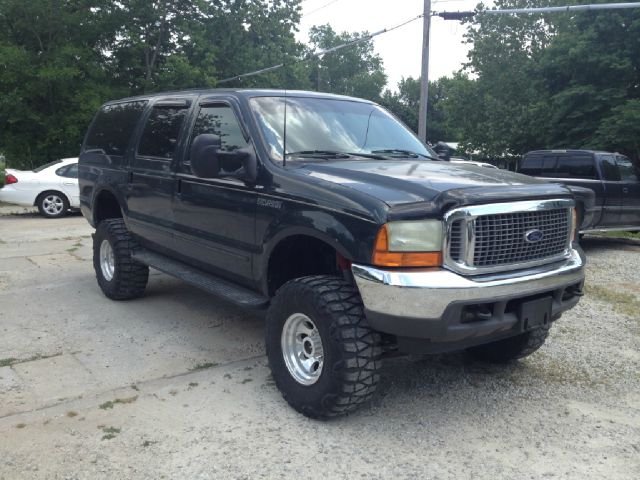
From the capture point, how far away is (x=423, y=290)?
3234 millimetres

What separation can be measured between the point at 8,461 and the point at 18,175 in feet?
41.6

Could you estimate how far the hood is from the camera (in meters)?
3.37

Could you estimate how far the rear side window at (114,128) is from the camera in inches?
243

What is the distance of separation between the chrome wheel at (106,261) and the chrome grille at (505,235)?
→ 4305mm

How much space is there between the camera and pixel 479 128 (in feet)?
113

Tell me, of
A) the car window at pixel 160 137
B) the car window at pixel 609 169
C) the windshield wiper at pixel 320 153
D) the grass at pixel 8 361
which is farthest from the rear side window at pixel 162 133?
the car window at pixel 609 169

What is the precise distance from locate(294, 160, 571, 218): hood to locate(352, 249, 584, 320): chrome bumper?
365 millimetres

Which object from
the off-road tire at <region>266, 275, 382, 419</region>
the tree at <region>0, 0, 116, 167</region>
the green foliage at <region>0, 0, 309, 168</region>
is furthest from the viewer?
the green foliage at <region>0, 0, 309, 168</region>

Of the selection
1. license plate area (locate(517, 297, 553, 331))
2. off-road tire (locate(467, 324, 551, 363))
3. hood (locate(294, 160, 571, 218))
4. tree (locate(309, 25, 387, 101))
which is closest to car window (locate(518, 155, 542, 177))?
off-road tire (locate(467, 324, 551, 363))

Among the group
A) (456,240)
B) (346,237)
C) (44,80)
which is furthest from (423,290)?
(44,80)

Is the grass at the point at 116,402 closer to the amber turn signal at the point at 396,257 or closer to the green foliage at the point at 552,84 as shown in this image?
the amber turn signal at the point at 396,257

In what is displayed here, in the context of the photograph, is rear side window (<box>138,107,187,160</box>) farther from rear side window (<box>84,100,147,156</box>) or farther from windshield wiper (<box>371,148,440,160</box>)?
windshield wiper (<box>371,148,440,160</box>)

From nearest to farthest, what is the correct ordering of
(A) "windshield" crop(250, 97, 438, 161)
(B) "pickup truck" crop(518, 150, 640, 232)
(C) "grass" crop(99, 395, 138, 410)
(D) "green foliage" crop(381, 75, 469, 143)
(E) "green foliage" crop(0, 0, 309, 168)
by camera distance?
1. (C) "grass" crop(99, 395, 138, 410)
2. (A) "windshield" crop(250, 97, 438, 161)
3. (B) "pickup truck" crop(518, 150, 640, 232)
4. (E) "green foliage" crop(0, 0, 309, 168)
5. (D) "green foliage" crop(381, 75, 469, 143)

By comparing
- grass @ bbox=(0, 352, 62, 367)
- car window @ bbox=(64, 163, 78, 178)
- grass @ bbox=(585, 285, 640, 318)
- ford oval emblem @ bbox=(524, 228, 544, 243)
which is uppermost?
ford oval emblem @ bbox=(524, 228, 544, 243)
